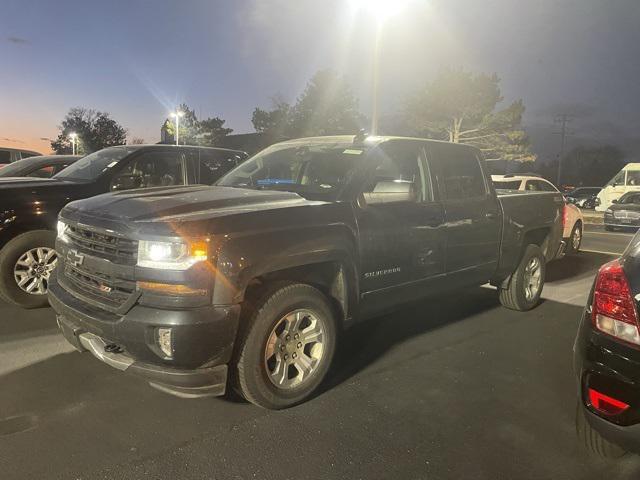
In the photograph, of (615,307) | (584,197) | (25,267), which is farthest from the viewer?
(584,197)

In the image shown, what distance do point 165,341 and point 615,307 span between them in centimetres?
234

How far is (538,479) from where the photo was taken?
2635 mm

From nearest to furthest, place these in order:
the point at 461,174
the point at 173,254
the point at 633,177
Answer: the point at 173,254 < the point at 461,174 < the point at 633,177

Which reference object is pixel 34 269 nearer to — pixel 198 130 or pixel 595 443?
pixel 595 443

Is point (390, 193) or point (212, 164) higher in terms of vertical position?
point (212, 164)

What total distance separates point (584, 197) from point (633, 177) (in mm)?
14303

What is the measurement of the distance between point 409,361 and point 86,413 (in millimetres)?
2469

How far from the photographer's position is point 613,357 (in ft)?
7.74

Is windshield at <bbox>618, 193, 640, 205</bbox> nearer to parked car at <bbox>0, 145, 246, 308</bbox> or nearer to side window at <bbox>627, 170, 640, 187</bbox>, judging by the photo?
side window at <bbox>627, 170, 640, 187</bbox>

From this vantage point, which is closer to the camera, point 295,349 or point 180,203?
point 180,203

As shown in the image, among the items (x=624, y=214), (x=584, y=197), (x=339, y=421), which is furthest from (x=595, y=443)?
(x=584, y=197)

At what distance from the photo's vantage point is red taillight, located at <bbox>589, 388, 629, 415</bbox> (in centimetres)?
229

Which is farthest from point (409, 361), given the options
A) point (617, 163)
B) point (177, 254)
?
point (617, 163)

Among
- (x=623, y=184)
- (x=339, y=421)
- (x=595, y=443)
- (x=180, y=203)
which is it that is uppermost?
(x=180, y=203)
